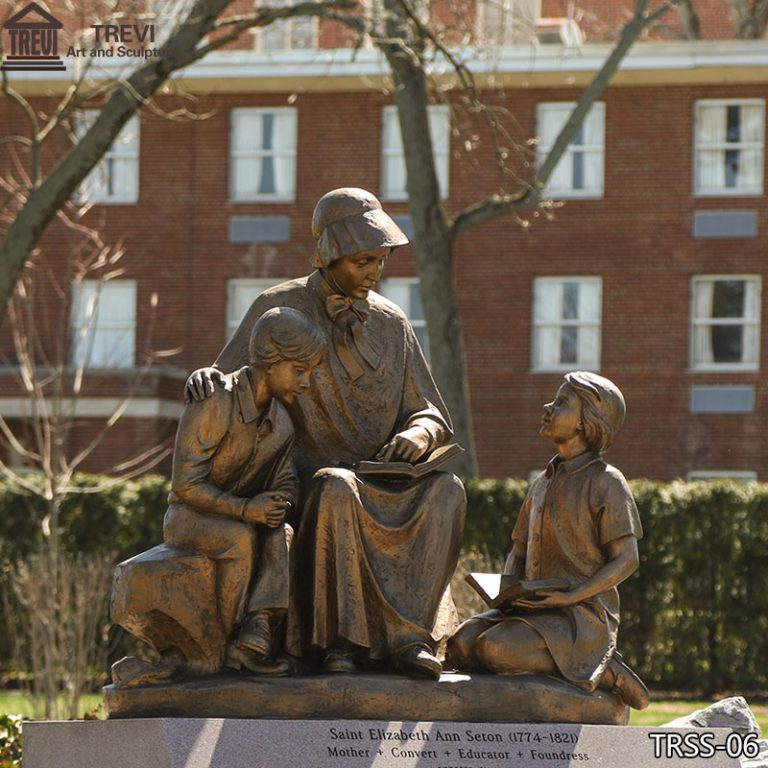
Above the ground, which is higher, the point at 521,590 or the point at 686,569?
the point at 521,590

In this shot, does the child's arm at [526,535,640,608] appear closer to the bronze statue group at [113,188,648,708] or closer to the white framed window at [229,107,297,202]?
the bronze statue group at [113,188,648,708]

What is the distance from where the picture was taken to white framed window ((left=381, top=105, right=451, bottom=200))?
29719mm

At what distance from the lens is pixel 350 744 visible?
6.59 m

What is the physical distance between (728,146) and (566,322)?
11.9 feet

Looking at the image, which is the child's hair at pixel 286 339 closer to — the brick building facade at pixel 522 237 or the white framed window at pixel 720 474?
the brick building facade at pixel 522 237

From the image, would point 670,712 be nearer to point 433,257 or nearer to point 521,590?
point 433,257

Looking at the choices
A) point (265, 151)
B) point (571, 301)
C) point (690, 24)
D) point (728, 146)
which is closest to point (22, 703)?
point (571, 301)

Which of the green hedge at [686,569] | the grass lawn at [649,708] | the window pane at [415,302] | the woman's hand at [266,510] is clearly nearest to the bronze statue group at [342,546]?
the woman's hand at [266,510]

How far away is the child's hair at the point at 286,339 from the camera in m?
6.90

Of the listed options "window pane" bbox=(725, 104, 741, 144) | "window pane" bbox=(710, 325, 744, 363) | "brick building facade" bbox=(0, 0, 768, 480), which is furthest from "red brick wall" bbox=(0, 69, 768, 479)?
"window pane" bbox=(710, 325, 744, 363)

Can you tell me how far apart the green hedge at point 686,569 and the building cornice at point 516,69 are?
32.6 feet

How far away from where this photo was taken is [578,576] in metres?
7.11

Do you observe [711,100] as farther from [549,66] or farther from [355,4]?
[355,4]

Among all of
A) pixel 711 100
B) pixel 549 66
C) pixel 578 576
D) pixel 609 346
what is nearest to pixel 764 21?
pixel 711 100
